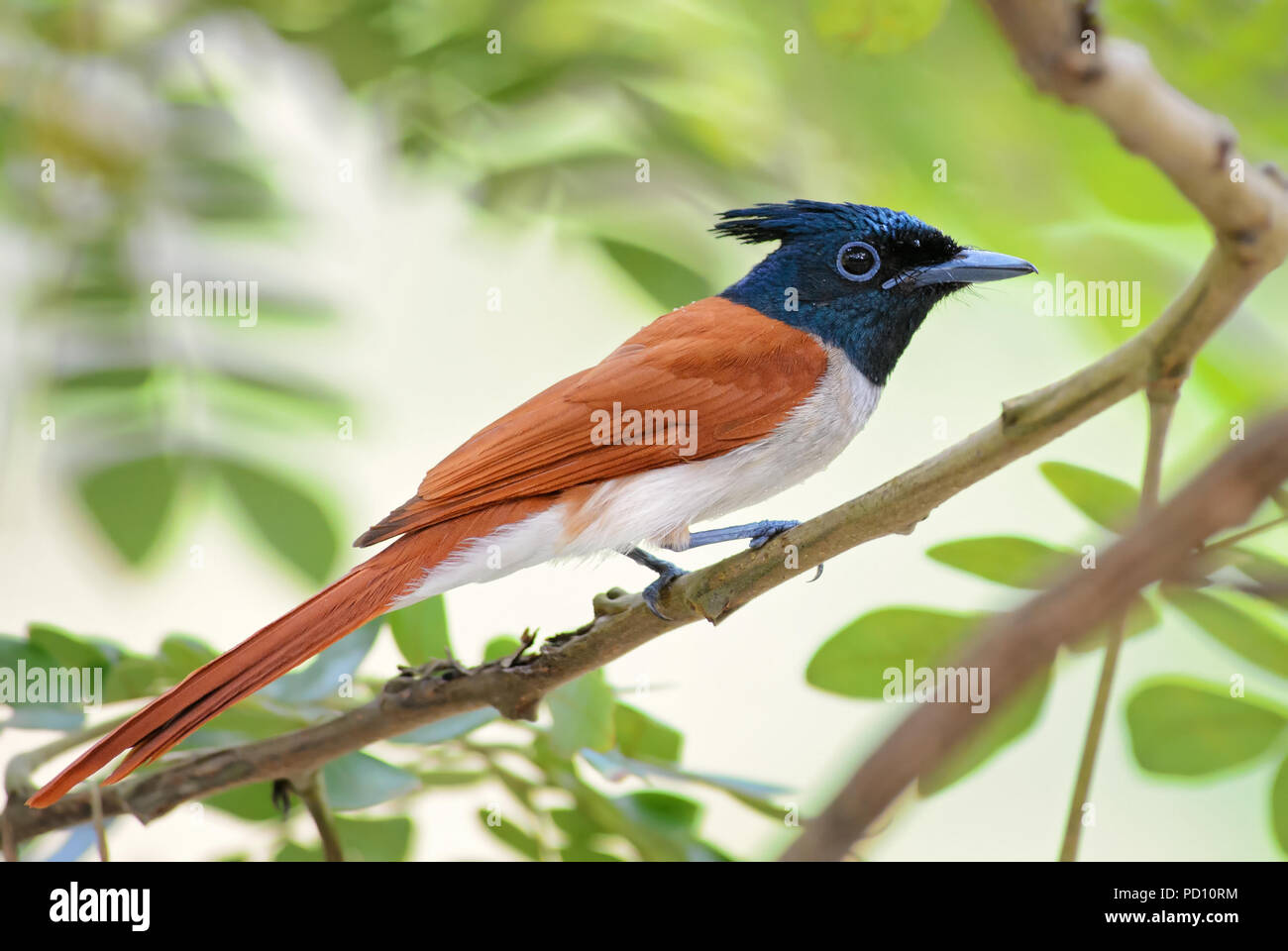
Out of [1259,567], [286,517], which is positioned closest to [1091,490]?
[1259,567]

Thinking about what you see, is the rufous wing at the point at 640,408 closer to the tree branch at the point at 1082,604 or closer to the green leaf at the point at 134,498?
the green leaf at the point at 134,498

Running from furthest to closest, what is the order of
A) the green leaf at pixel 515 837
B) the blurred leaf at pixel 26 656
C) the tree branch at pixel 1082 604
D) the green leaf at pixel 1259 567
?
1. the blurred leaf at pixel 26 656
2. the green leaf at pixel 515 837
3. the green leaf at pixel 1259 567
4. the tree branch at pixel 1082 604

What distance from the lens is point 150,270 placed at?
1.71m

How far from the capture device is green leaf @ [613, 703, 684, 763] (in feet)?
4.60

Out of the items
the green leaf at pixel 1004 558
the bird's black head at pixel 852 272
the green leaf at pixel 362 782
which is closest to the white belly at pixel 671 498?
the bird's black head at pixel 852 272

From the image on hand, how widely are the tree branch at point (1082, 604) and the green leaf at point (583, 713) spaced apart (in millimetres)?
446

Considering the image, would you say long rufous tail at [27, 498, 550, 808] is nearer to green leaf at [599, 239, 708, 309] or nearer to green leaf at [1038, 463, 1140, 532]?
green leaf at [599, 239, 708, 309]

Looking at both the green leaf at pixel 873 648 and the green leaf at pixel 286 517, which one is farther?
the green leaf at pixel 286 517

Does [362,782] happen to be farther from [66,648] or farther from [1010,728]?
[1010,728]

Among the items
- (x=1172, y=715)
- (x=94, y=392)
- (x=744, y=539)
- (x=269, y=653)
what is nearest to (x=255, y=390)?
(x=94, y=392)

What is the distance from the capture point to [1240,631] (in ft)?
3.63

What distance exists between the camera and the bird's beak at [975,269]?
1.43 meters

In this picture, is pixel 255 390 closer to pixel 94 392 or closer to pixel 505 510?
pixel 94 392

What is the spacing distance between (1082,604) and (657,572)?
2.60 ft
